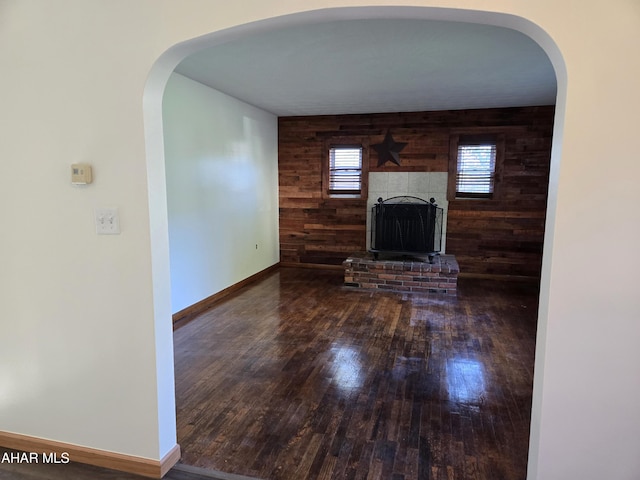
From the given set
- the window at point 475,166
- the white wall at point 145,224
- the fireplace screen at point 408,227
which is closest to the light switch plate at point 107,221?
the white wall at point 145,224

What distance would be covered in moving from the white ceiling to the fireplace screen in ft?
4.61

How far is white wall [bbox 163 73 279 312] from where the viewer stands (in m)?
4.03

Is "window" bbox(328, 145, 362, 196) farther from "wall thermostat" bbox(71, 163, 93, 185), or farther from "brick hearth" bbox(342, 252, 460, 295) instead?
"wall thermostat" bbox(71, 163, 93, 185)

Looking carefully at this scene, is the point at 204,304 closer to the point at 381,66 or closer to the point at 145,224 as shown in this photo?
the point at 145,224

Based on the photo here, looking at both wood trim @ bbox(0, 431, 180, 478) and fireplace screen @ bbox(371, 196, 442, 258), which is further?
fireplace screen @ bbox(371, 196, 442, 258)

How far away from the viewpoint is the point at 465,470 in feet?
6.57

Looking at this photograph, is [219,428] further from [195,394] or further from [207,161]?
[207,161]

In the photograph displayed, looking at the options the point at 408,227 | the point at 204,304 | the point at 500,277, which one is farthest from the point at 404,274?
the point at 204,304

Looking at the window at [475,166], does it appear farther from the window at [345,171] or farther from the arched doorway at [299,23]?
the arched doorway at [299,23]

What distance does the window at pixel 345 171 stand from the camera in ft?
20.8

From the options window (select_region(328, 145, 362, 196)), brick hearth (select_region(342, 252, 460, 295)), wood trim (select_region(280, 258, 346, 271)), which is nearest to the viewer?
brick hearth (select_region(342, 252, 460, 295))

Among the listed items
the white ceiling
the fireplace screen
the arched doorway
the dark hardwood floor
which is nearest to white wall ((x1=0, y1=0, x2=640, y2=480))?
the arched doorway

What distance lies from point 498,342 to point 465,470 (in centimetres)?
186

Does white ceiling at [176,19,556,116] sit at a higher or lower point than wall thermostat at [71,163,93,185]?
higher
